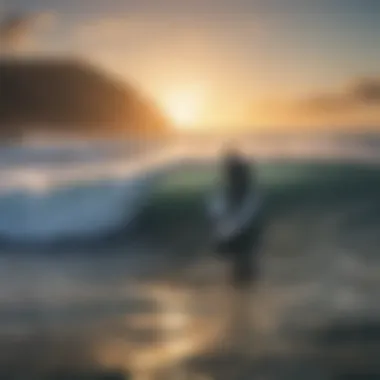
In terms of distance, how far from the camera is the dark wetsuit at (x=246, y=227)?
134 centimetres

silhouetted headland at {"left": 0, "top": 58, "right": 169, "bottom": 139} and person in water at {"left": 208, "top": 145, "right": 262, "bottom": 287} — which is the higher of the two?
silhouetted headland at {"left": 0, "top": 58, "right": 169, "bottom": 139}

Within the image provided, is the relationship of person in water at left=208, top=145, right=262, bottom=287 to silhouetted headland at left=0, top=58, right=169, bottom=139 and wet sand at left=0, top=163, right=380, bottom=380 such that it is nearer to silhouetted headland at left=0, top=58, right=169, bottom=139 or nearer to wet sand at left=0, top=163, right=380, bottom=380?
wet sand at left=0, top=163, right=380, bottom=380

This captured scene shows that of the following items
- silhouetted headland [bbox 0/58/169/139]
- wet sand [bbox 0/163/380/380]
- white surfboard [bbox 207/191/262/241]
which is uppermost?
silhouetted headland [bbox 0/58/169/139]

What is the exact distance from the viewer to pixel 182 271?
134cm

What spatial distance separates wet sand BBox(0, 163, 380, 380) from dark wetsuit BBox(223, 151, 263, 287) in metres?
0.02

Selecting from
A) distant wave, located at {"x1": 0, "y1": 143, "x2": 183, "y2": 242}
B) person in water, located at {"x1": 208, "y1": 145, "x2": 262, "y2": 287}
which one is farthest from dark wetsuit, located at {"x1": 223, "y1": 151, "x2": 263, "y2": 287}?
distant wave, located at {"x1": 0, "y1": 143, "x2": 183, "y2": 242}

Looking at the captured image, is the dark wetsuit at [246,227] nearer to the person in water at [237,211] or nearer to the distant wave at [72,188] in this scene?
the person in water at [237,211]

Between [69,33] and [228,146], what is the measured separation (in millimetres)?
342

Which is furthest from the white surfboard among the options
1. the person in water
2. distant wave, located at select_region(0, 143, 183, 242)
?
distant wave, located at select_region(0, 143, 183, 242)

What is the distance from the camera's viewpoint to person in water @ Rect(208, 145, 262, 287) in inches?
53.0

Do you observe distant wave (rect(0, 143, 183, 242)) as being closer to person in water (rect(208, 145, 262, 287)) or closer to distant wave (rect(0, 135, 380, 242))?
distant wave (rect(0, 135, 380, 242))

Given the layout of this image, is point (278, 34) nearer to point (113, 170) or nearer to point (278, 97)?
point (278, 97)

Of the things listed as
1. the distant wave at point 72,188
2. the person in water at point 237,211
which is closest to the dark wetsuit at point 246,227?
the person in water at point 237,211

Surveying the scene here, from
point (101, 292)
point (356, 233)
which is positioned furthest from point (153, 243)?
point (356, 233)
